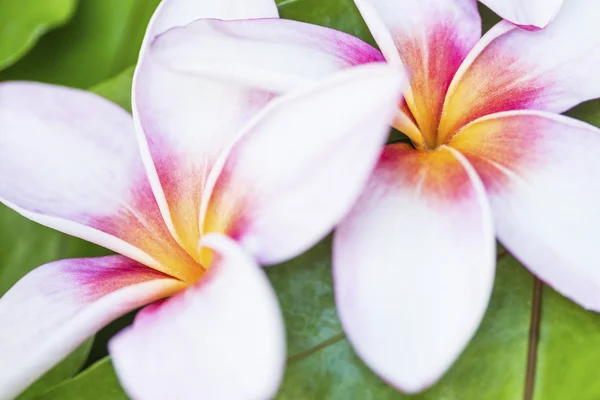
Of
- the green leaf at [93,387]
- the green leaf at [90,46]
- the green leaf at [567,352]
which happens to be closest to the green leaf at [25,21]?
the green leaf at [90,46]

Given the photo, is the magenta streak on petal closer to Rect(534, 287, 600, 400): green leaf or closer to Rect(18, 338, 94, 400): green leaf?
Rect(18, 338, 94, 400): green leaf

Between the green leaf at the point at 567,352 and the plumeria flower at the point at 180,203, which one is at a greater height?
the plumeria flower at the point at 180,203

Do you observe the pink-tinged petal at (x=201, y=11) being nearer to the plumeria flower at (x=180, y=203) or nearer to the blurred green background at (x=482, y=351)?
the plumeria flower at (x=180, y=203)

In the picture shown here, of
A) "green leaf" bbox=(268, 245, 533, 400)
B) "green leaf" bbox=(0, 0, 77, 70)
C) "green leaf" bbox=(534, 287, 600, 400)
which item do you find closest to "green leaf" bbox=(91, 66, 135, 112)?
"green leaf" bbox=(0, 0, 77, 70)

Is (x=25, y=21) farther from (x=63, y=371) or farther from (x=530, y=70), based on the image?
(x=530, y=70)

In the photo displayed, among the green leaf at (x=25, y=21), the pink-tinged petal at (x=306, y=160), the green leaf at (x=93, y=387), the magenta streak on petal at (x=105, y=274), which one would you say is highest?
the pink-tinged petal at (x=306, y=160)

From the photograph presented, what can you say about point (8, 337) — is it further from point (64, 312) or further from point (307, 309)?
point (307, 309)

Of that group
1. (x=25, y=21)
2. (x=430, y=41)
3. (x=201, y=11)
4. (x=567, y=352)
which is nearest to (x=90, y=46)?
(x=25, y=21)
